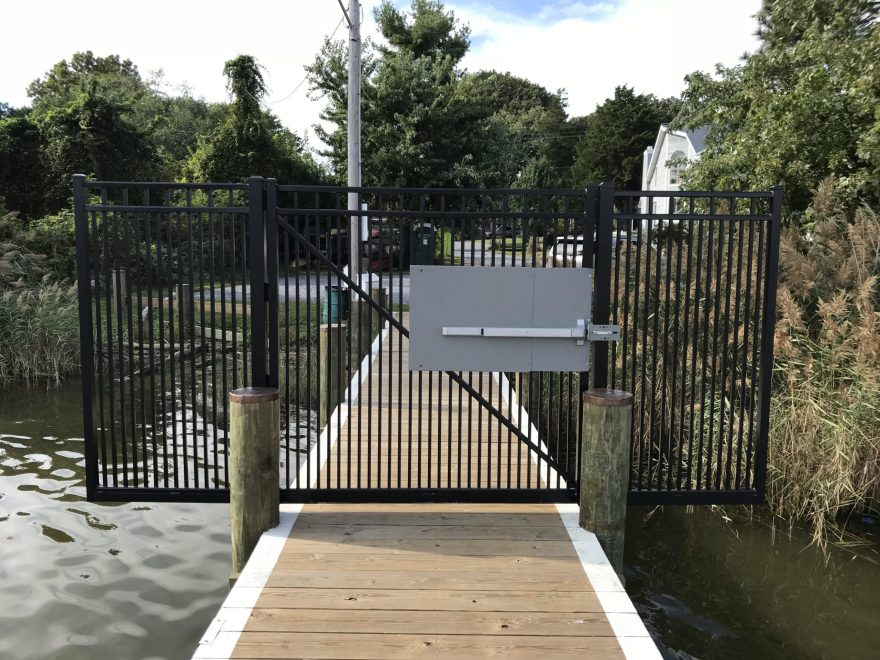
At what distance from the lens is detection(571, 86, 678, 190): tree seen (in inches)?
1859

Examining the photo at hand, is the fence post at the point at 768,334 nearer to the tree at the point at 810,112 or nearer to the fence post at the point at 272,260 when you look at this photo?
the fence post at the point at 272,260

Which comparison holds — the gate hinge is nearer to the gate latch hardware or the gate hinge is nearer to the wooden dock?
the gate latch hardware

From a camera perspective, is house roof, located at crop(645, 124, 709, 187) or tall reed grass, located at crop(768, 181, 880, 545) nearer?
tall reed grass, located at crop(768, 181, 880, 545)

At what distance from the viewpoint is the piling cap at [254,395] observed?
12.8 ft

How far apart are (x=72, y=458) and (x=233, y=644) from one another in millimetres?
5717

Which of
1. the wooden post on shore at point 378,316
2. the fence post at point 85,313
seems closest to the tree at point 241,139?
the wooden post on shore at point 378,316

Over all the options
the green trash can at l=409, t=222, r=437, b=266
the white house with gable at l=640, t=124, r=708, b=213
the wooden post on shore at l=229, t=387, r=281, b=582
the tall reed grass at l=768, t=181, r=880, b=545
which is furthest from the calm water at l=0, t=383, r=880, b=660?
the white house with gable at l=640, t=124, r=708, b=213

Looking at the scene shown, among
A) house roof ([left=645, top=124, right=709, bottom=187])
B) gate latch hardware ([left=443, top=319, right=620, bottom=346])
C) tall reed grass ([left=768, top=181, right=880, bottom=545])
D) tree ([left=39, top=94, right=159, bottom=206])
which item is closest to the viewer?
gate latch hardware ([left=443, top=319, right=620, bottom=346])

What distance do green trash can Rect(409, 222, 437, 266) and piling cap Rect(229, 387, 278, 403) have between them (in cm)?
118

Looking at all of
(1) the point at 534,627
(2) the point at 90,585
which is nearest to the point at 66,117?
(2) the point at 90,585

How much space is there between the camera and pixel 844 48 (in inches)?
350

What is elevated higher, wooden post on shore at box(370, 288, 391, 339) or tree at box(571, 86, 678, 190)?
tree at box(571, 86, 678, 190)

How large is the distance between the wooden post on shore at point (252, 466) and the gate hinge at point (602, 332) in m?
1.88

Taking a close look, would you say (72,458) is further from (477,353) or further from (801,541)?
(801,541)
